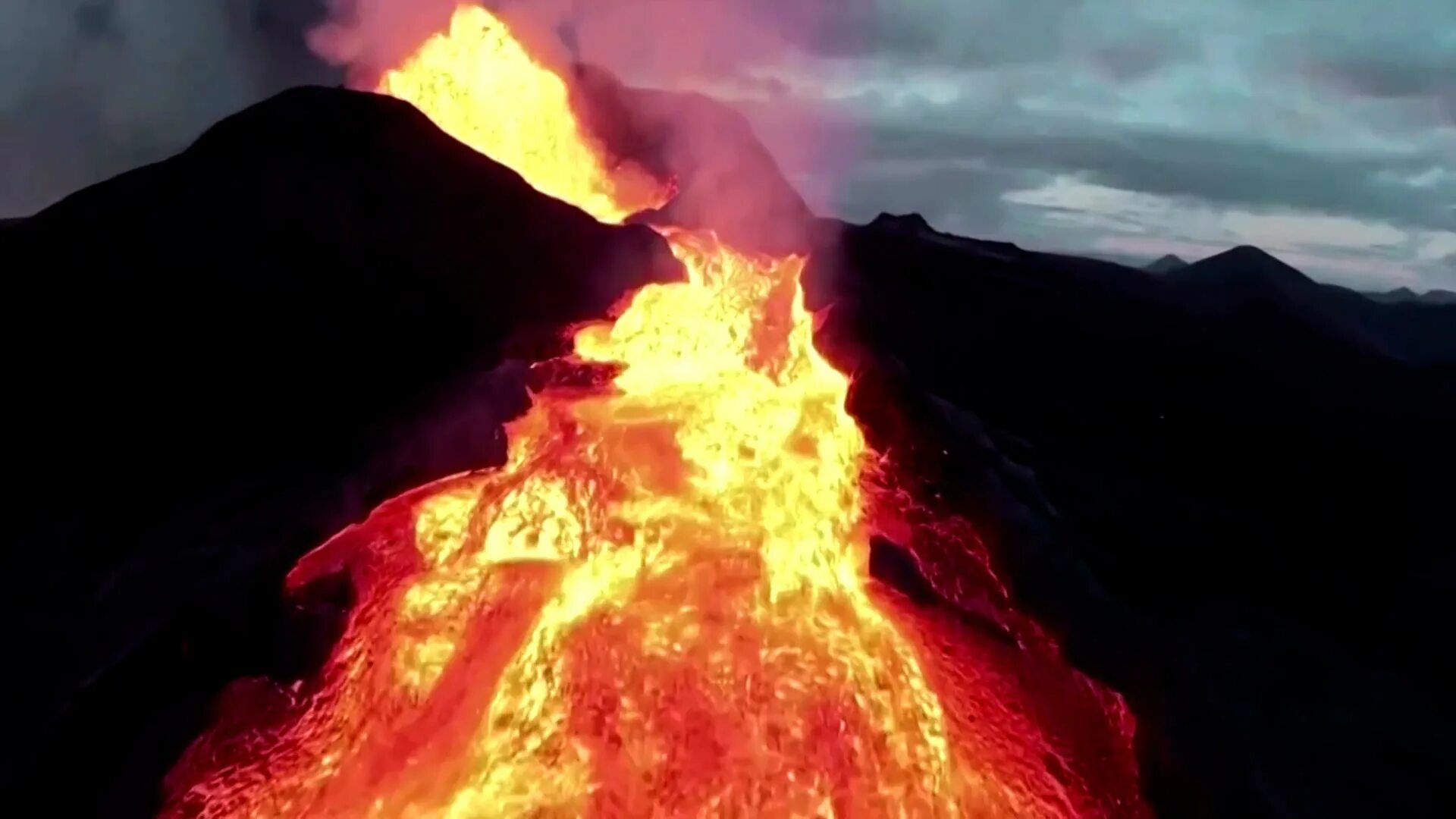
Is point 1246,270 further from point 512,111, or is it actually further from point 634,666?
point 634,666

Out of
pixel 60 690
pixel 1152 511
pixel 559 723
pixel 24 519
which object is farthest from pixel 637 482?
pixel 1152 511

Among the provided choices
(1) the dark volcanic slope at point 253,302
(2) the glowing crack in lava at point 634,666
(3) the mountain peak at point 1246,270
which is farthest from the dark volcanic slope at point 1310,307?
(2) the glowing crack in lava at point 634,666

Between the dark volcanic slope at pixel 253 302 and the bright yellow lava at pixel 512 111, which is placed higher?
the bright yellow lava at pixel 512 111

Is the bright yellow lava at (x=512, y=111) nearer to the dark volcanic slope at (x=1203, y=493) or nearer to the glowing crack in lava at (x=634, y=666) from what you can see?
the dark volcanic slope at (x=1203, y=493)

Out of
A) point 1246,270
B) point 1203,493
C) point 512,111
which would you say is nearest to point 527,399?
point 512,111

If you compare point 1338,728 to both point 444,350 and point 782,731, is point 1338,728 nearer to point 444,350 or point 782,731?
point 782,731
